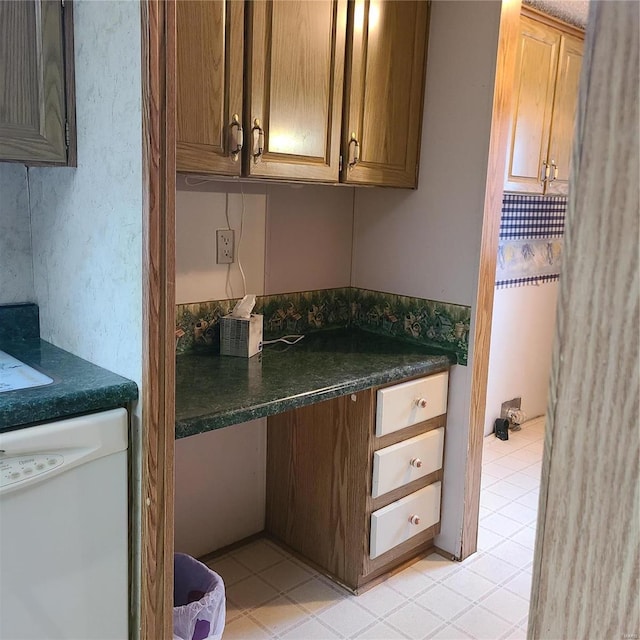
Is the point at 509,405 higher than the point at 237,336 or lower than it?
lower

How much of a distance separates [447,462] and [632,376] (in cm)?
207

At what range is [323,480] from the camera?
2.20 metres

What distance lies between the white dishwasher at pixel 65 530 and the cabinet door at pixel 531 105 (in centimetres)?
229

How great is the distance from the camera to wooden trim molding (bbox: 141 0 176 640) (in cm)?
119

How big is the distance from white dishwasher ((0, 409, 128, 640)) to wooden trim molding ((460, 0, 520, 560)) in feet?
4.44

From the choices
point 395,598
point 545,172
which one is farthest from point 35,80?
point 545,172

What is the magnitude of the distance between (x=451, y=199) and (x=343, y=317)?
0.70 meters

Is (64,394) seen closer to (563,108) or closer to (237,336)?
(237,336)

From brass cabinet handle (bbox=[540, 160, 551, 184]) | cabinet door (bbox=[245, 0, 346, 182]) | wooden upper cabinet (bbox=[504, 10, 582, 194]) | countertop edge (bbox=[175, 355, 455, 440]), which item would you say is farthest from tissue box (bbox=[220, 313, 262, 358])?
brass cabinet handle (bbox=[540, 160, 551, 184])

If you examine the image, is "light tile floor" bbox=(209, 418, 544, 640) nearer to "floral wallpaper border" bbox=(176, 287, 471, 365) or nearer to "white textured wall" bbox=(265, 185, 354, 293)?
"floral wallpaper border" bbox=(176, 287, 471, 365)

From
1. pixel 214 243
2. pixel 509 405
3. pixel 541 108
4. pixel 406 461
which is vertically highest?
pixel 541 108

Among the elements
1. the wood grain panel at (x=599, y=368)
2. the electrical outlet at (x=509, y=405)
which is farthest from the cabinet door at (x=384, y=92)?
the electrical outlet at (x=509, y=405)

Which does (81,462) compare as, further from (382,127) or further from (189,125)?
(382,127)

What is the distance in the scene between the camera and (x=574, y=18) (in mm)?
2924
